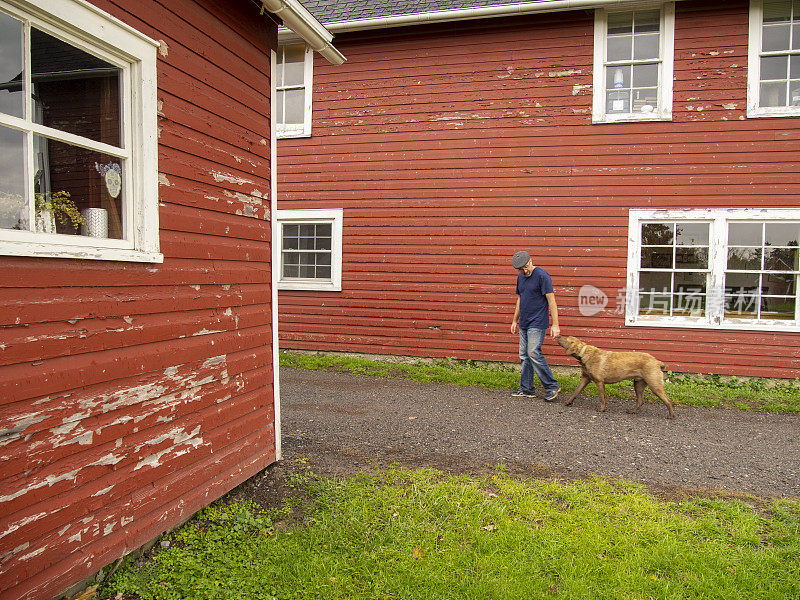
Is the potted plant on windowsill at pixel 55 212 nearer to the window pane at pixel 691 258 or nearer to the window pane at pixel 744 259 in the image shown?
the window pane at pixel 691 258

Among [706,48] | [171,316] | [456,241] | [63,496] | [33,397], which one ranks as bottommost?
[63,496]

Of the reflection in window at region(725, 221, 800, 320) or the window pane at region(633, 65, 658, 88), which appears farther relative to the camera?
the window pane at region(633, 65, 658, 88)

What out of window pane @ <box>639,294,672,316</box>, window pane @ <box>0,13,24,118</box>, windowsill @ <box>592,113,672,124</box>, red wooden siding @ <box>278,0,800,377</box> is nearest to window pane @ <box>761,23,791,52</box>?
red wooden siding @ <box>278,0,800,377</box>

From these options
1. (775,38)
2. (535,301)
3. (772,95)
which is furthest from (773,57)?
(535,301)

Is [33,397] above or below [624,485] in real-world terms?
above

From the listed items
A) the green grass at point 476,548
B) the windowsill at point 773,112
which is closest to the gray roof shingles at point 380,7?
the windowsill at point 773,112

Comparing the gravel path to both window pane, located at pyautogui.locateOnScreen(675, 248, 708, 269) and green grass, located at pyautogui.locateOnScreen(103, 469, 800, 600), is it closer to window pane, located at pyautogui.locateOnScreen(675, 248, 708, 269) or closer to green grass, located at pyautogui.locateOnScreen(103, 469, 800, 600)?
green grass, located at pyautogui.locateOnScreen(103, 469, 800, 600)

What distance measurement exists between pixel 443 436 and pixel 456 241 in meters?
4.20

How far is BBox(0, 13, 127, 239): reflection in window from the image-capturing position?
7.41 ft

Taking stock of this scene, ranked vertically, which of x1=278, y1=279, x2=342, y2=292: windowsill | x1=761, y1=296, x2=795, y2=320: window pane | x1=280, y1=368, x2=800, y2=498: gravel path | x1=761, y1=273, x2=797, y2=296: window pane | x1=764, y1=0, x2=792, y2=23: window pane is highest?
x1=764, y1=0, x2=792, y2=23: window pane

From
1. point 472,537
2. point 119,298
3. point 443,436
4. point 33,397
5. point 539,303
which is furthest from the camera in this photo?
point 539,303

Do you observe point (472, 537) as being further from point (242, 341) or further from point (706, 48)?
point (706, 48)

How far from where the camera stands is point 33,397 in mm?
2275

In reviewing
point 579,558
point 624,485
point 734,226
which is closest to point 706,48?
point 734,226
